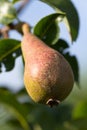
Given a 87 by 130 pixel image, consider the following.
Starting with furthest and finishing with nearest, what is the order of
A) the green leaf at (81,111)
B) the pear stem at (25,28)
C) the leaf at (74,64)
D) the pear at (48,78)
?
1. the green leaf at (81,111)
2. the leaf at (74,64)
3. the pear stem at (25,28)
4. the pear at (48,78)

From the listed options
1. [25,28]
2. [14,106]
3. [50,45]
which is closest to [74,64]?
[50,45]

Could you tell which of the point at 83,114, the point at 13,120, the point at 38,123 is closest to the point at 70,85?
the point at 83,114

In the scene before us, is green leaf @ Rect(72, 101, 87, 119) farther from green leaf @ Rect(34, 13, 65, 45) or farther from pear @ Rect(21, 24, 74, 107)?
pear @ Rect(21, 24, 74, 107)

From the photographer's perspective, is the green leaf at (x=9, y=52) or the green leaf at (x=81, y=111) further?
the green leaf at (x=81, y=111)

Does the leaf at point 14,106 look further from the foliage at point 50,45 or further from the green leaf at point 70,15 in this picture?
the green leaf at point 70,15

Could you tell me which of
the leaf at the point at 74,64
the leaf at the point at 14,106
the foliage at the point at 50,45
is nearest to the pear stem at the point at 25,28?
the foliage at the point at 50,45

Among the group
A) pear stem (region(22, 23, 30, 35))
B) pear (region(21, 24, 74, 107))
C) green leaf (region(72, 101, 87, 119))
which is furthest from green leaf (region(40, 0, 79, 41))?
green leaf (region(72, 101, 87, 119))

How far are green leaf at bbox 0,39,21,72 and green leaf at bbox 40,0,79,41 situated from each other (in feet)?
0.61

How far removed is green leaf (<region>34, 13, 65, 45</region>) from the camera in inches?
61.4

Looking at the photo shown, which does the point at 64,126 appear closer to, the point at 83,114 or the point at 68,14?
the point at 83,114

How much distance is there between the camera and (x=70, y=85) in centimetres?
123

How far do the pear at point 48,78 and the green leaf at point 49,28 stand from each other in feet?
0.90

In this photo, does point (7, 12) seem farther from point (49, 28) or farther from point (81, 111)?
point (81, 111)

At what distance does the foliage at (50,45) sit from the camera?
60.7 inches
